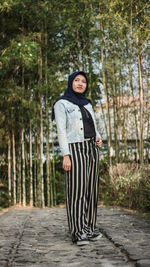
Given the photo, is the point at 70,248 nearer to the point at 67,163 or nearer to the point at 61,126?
the point at 67,163

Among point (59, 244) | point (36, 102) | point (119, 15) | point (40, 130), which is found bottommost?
point (59, 244)

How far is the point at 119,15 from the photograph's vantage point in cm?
577

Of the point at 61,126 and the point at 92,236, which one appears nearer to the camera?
the point at 61,126

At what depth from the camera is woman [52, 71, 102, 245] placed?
249 cm

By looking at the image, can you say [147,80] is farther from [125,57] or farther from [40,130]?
[40,130]

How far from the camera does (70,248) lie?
7.75ft

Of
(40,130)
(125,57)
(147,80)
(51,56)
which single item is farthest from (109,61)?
(40,130)

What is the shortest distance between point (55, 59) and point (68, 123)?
5453 mm

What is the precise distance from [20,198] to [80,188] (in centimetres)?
573

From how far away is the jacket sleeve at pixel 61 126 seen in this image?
2480 mm

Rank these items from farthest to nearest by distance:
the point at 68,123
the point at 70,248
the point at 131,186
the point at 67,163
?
the point at 131,186 < the point at 68,123 < the point at 67,163 < the point at 70,248

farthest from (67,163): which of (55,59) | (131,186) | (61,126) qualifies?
(55,59)

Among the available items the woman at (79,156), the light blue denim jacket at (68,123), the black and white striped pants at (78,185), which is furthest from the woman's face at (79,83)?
the black and white striped pants at (78,185)

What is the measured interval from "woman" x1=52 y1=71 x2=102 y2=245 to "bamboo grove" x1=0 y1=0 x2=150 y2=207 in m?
3.24
